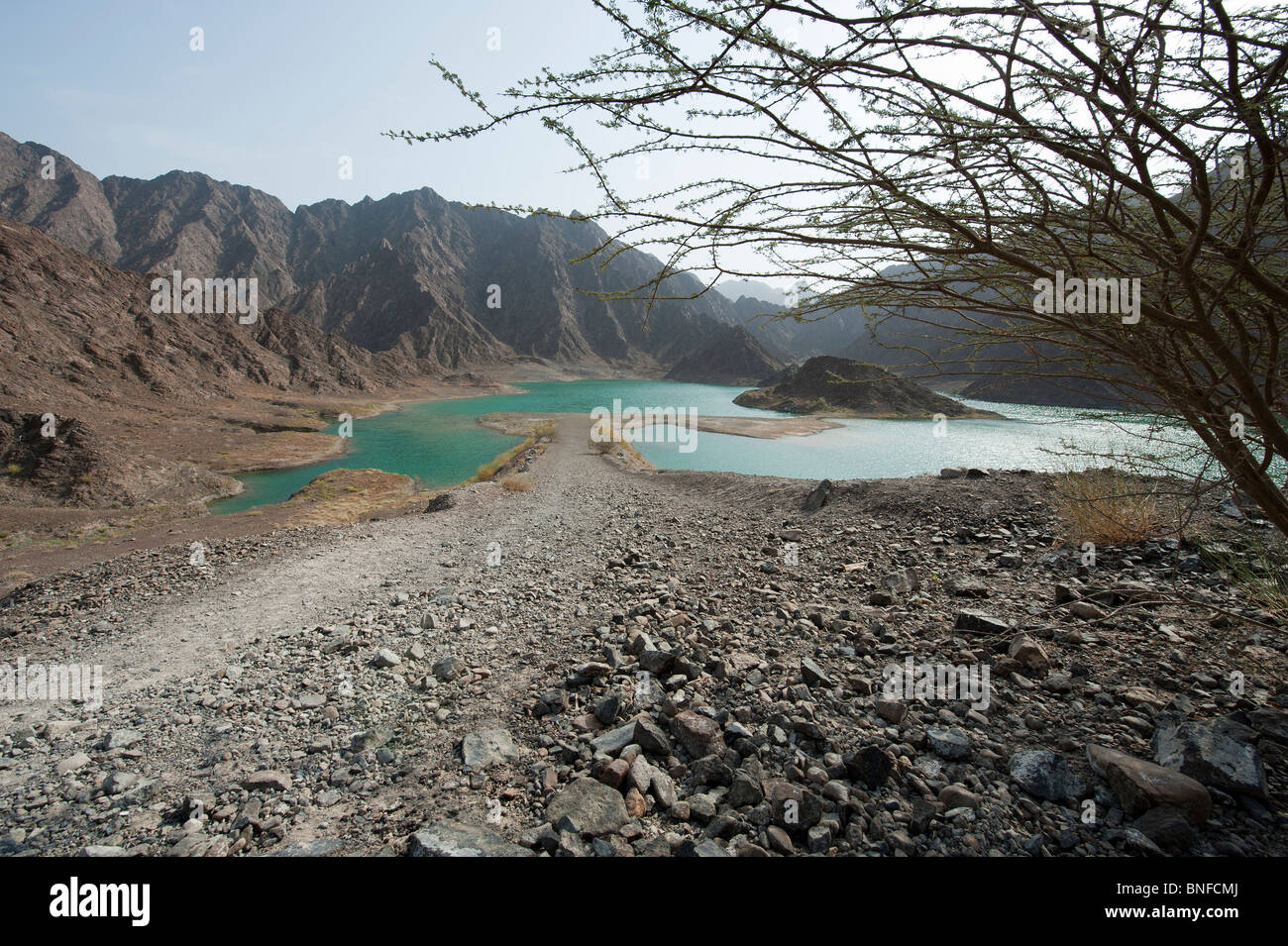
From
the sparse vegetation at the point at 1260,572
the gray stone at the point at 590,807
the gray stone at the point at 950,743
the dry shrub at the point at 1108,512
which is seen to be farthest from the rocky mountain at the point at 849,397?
the gray stone at the point at 590,807

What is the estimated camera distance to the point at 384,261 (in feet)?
427

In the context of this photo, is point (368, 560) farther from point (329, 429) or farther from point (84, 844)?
point (329, 429)

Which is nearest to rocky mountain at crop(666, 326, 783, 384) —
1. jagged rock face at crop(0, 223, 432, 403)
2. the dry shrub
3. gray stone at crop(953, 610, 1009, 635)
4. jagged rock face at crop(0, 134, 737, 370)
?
jagged rock face at crop(0, 134, 737, 370)

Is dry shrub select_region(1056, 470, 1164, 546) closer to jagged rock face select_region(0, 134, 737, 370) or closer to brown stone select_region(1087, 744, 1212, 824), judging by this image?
brown stone select_region(1087, 744, 1212, 824)

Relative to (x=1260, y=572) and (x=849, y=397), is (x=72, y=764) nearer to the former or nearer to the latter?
(x=1260, y=572)

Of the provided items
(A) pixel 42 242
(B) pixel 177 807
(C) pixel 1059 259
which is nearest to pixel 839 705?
(C) pixel 1059 259

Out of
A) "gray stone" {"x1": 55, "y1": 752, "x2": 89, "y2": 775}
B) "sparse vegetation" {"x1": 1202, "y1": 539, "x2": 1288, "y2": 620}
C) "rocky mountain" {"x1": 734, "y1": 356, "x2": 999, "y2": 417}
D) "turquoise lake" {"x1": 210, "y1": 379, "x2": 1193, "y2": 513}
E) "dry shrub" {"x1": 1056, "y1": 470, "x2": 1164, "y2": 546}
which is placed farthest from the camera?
"rocky mountain" {"x1": 734, "y1": 356, "x2": 999, "y2": 417}

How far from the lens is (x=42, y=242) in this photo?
4353 cm

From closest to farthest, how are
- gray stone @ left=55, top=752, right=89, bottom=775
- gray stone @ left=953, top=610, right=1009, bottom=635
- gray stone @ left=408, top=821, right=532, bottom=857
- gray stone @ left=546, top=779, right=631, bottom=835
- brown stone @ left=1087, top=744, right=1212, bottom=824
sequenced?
brown stone @ left=1087, top=744, right=1212, bottom=824
gray stone @ left=408, top=821, right=532, bottom=857
gray stone @ left=546, top=779, right=631, bottom=835
gray stone @ left=55, top=752, right=89, bottom=775
gray stone @ left=953, top=610, right=1009, bottom=635

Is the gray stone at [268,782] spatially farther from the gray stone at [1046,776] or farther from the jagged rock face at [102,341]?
the jagged rock face at [102,341]

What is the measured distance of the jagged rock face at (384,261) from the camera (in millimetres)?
107875

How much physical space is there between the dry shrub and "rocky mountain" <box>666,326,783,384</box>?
3751 inches

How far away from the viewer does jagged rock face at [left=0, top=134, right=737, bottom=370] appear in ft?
354

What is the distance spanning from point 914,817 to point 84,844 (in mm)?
3675
